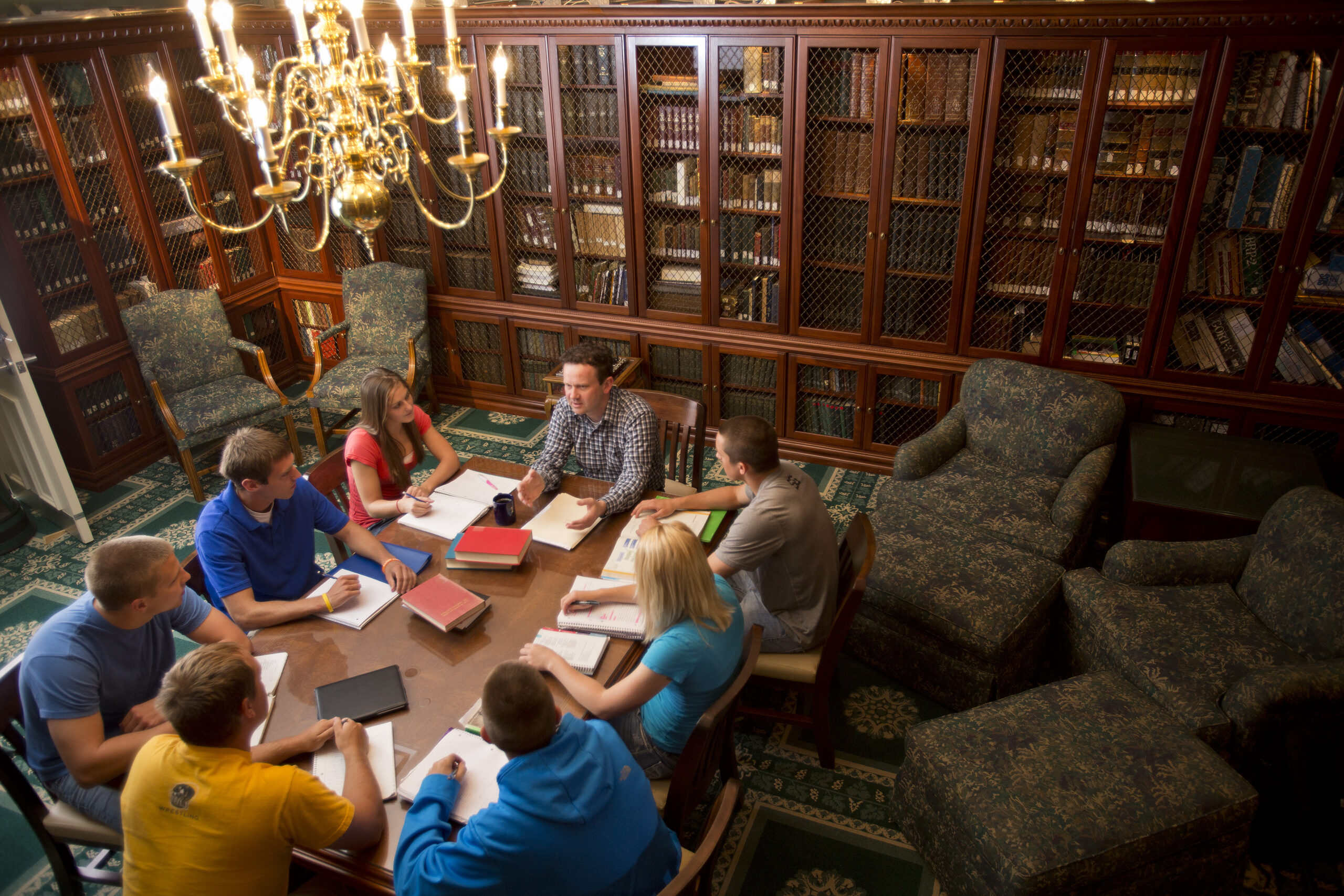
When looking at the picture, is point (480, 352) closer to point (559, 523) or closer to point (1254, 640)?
point (559, 523)

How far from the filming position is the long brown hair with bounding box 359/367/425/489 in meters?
3.20

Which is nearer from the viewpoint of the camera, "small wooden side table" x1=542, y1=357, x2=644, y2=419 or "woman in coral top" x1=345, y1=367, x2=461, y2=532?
"woman in coral top" x1=345, y1=367, x2=461, y2=532

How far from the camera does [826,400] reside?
4.92m

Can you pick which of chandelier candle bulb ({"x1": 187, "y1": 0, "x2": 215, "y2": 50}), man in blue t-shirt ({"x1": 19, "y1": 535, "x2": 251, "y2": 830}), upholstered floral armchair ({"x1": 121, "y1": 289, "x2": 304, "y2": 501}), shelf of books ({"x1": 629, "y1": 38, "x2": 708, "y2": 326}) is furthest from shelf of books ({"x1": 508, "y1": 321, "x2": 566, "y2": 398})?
chandelier candle bulb ({"x1": 187, "y1": 0, "x2": 215, "y2": 50})

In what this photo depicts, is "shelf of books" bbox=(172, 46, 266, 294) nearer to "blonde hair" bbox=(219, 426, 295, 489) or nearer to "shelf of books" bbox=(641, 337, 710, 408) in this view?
"shelf of books" bbox=(641, 337, 710, 408)

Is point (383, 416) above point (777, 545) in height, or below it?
above

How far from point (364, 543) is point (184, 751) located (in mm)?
1065

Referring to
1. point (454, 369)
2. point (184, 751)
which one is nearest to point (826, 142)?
point (454, 369)

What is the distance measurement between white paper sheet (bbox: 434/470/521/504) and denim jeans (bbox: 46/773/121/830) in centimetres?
132

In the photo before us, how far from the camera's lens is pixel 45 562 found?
4359 mm

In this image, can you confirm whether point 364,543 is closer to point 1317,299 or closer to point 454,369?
point 454,369

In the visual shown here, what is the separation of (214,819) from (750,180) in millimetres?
3839

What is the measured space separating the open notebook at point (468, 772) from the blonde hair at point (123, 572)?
0.86 meters

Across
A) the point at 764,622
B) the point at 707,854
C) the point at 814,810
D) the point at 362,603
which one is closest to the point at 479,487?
the point at 362,603
